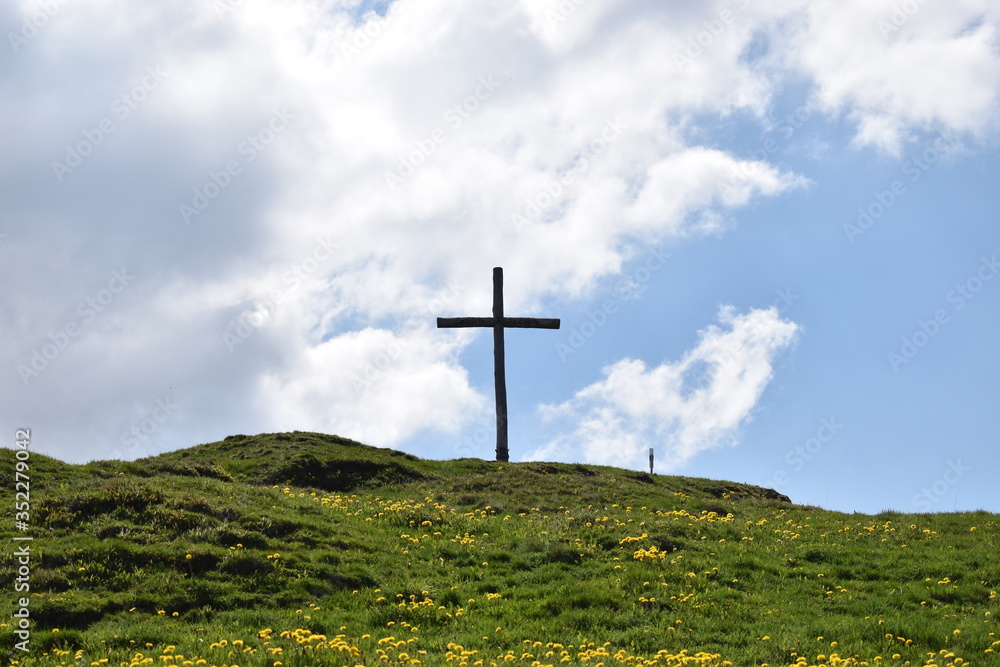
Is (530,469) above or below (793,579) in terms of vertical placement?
above

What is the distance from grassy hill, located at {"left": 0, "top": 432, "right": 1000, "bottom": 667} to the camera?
543 inches

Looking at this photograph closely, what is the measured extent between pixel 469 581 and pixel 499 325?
2433 centimetres

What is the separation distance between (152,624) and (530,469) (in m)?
23.2

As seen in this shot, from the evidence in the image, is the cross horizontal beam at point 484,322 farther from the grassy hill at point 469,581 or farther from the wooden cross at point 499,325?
the grassy hill at point 469,581

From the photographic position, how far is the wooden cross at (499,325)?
41469 mm

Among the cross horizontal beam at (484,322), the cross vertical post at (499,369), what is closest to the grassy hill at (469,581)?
the cross vertical post at (499,369)

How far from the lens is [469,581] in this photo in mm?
18703

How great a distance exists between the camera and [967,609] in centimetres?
1683

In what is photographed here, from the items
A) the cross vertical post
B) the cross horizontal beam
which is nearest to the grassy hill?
the cross vertical post

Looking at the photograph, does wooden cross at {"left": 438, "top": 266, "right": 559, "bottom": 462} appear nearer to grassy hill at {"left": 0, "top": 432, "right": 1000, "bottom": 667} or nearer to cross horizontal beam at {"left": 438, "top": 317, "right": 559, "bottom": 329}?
cross horizontal beam at {"left": 438, "top": 317, "right": 559, "bottom": 329}

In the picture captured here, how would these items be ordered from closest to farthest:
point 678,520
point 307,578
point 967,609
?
1. point 967,609
2. point 307,578
3. point 678,520

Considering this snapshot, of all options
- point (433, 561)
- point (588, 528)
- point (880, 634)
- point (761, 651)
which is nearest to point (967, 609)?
point (880, 634)

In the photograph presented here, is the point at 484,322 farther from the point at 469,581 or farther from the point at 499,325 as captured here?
the point at 469,581

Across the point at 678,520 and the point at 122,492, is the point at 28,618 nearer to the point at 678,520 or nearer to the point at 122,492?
the point at 122,492
